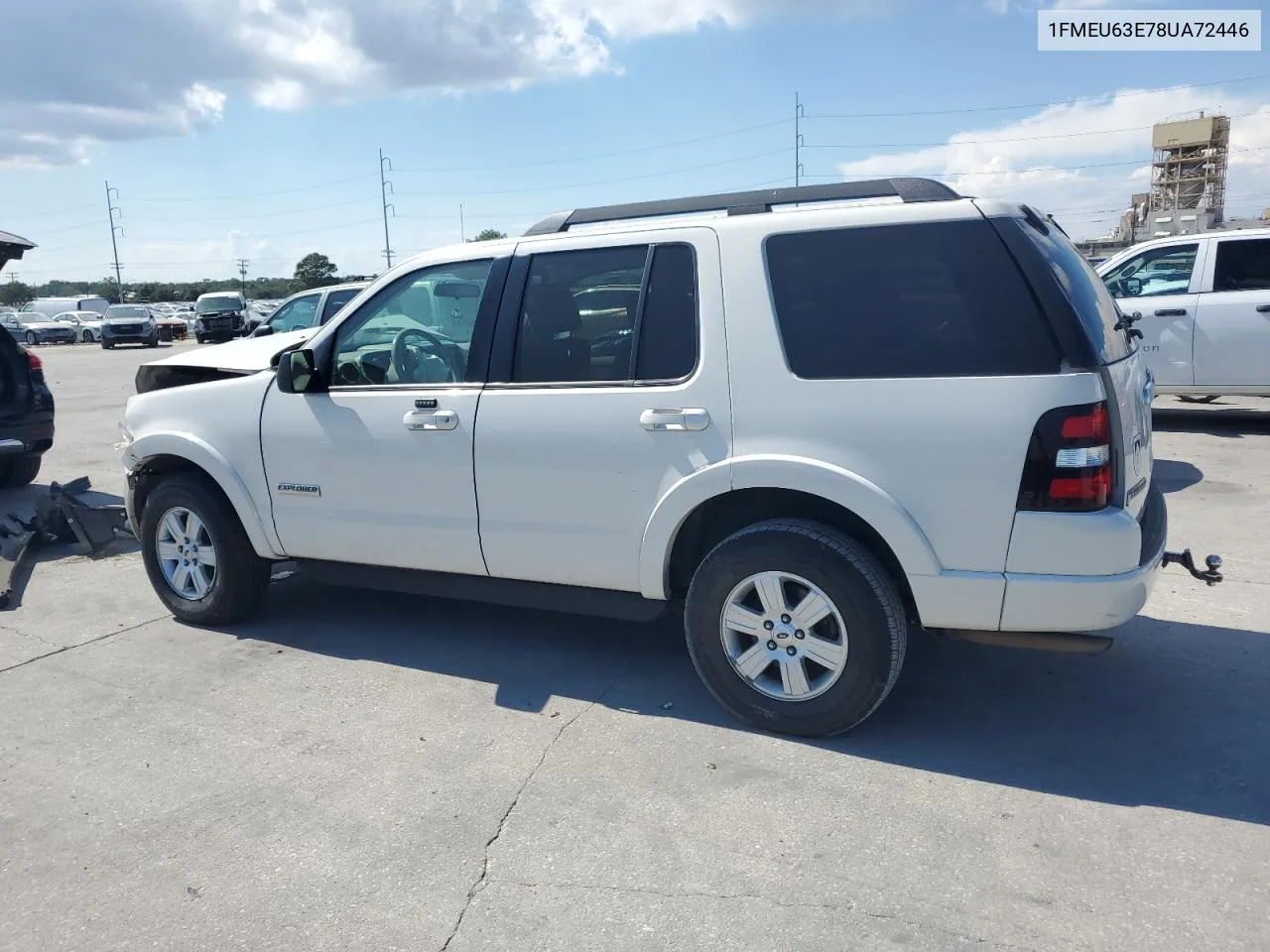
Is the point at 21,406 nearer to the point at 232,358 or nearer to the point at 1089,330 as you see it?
the point at 232,358

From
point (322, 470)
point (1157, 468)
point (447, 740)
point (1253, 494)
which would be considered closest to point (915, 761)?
point (447, 740)

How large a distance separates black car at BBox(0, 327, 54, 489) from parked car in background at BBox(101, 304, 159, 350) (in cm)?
3039

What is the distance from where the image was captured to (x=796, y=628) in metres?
3.76

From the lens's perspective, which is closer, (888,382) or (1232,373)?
(888,382)

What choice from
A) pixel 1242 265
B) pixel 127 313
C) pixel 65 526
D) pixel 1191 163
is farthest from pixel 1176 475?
pixel 1191 163

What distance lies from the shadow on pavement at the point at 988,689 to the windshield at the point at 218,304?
35.0m

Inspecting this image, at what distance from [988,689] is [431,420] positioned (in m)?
2.67

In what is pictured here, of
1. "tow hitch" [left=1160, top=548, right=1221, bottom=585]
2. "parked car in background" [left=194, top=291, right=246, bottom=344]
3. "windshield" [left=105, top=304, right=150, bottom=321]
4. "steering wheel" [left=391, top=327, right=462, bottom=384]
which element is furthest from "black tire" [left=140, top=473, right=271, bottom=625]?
"windshield" [left=105, top=304, right=150, bottom=321]

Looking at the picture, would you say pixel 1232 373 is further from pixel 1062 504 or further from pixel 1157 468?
pixel 1062 504

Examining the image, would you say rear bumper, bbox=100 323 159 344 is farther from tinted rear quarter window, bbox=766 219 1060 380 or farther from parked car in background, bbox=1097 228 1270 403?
tinted rear quarter window, bbox=766 219 1060 380

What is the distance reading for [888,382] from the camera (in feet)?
11.6

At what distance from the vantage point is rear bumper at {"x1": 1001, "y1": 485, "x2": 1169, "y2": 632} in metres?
3.37

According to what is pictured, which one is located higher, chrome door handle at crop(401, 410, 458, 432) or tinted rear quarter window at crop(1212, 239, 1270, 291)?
tinted rear quarter window at crop(1212, 239, 1270, 291)

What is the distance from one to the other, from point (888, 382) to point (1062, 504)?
714 mm
